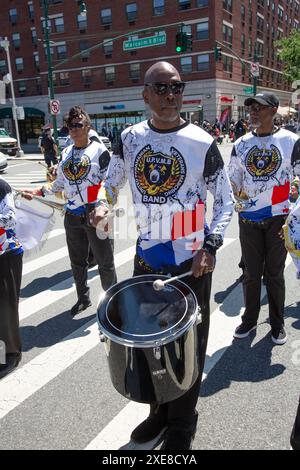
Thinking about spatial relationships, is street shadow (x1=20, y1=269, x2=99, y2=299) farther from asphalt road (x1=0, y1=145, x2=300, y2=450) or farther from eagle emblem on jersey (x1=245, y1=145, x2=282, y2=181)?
eagle emblem on jersey (x1=245, y1=145, x2=282, y2=181)

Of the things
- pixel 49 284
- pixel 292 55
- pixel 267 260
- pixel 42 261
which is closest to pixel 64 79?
pixel 292 55

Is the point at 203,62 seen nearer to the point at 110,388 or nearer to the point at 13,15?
the point at 13,15

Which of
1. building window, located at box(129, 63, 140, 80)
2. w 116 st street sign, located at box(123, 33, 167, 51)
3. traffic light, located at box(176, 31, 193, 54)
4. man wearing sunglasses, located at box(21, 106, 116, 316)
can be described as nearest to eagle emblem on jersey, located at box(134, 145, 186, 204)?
man wearing sunglasses, located at box(21, 106, 116, 316)

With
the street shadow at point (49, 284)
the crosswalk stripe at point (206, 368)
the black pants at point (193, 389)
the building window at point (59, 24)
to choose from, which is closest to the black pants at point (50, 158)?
the street shadow at point (49, 284)

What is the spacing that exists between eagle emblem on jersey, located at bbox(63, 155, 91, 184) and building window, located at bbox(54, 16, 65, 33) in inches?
1811

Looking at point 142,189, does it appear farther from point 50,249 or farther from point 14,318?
point 50,249

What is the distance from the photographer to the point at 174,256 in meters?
2.62

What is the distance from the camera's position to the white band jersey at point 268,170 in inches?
144

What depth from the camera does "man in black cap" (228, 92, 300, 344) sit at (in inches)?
145

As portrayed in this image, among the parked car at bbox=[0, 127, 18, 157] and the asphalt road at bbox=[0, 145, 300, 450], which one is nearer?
the asphalt road at bbox=[0, 145, 300, 450]

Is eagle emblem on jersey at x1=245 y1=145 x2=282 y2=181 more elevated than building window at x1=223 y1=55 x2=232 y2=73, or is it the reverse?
building window at x1=223 y1=55 x2=232 y2=73

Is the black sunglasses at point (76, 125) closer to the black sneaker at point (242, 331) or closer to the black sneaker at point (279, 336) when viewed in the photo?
the black sneaker at point (242, 331)
